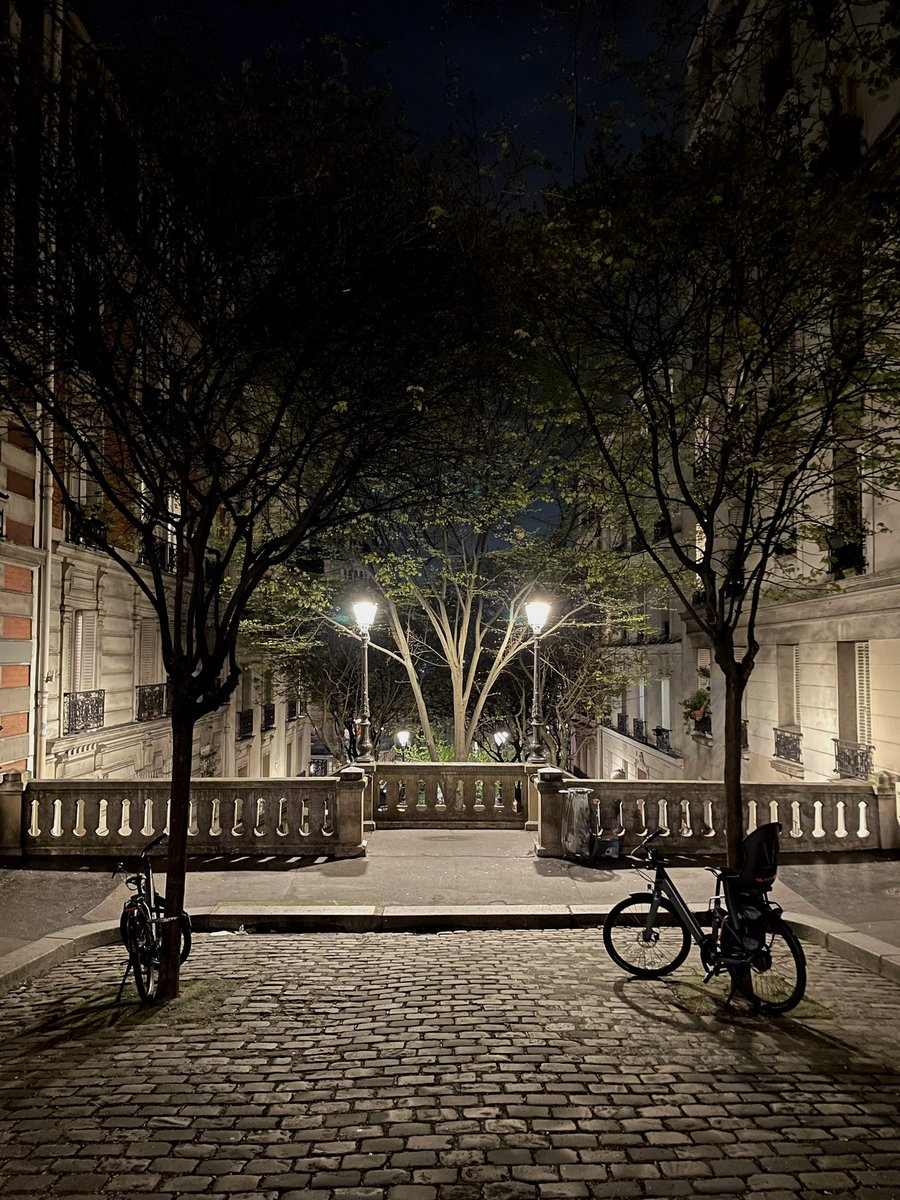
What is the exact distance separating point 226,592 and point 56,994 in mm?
14703

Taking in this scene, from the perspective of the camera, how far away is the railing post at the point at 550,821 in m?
10.0

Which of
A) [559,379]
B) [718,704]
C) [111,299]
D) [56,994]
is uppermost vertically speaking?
[559,379]

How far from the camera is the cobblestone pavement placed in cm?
353

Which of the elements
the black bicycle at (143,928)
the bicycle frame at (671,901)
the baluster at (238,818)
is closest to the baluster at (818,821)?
the bicycle frame at (671,901)

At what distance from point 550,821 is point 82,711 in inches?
427

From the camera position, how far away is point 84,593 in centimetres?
1612

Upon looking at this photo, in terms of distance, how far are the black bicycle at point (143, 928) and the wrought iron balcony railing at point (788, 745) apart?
1414 cm

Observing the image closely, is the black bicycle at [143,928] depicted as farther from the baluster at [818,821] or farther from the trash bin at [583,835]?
the baluster at [818,821]

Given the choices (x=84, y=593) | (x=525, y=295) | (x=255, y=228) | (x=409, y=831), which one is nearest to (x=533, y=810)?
Answer: (x=409, y=831)

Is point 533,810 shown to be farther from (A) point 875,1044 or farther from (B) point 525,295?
(B) point 525,295

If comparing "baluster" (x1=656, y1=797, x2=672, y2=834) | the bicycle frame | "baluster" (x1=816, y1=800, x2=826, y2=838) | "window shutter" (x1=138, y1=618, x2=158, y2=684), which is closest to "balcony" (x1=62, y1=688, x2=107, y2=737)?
"window shutter" (x1=138, y1=618, x2=158, y2=684)

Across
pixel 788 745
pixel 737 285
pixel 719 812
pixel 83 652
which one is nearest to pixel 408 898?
pixel 719 812

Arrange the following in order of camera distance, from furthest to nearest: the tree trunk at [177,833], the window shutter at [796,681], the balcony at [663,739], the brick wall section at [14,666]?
the balcony at [663,739] < the window shutter at [796,681] < the brick wall section at [14,666] < the tree trunk at [177,833]

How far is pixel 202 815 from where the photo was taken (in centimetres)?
1022
